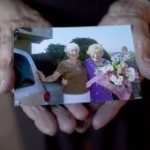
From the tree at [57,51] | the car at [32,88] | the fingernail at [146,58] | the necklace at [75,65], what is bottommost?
the car at [32,88]

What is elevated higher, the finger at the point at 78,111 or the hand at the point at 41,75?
the hand at the point at 41,75

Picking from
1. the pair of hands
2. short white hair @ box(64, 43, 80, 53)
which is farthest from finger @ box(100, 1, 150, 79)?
short white hair @ box(64, 43, 80, 53)

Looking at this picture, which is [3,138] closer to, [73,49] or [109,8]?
[73,49]

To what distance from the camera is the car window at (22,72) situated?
0.55m

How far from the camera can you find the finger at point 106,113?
534 mm

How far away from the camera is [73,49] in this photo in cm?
58

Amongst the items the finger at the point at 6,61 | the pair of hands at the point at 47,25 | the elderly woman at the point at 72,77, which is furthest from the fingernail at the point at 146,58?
the finger at the point at 6,61

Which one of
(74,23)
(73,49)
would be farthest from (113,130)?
(74,23)

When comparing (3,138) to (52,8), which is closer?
(3,138)

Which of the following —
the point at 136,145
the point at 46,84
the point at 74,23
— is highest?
the point at 74,23

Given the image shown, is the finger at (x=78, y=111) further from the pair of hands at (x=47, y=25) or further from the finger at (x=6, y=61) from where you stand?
the finger at (x=6, y=61)

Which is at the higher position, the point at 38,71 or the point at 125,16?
the point at 125,16

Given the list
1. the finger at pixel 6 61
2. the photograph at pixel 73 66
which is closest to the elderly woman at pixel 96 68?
the photograph at pixel 73 66

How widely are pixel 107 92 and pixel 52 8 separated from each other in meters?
0.27
